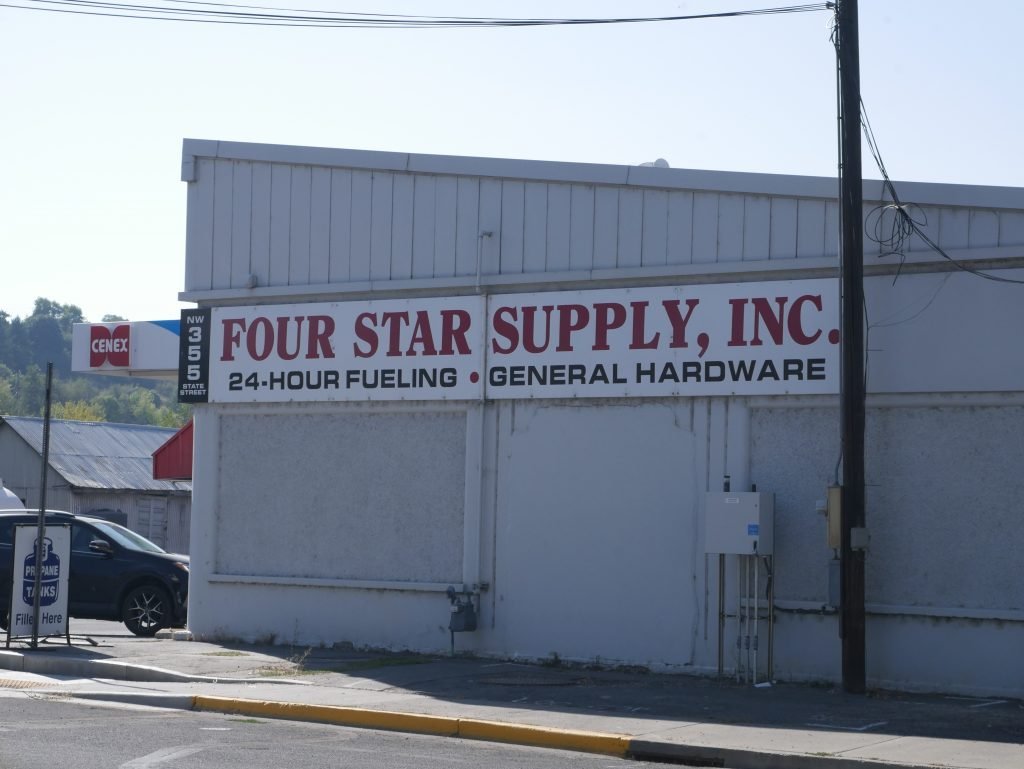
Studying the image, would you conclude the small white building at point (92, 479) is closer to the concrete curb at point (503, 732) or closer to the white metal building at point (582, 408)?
the white metal building at point (582, 408)

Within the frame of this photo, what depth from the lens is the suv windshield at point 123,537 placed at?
21000 millimetres

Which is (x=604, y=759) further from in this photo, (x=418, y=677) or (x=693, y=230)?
(x=693, y=230)

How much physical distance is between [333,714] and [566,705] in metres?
2.14

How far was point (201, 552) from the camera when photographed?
19.1 m

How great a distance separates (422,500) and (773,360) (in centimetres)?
475

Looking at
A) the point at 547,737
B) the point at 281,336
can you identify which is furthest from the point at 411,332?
the point at 547,737

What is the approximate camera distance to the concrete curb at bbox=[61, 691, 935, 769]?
1052 centimetres

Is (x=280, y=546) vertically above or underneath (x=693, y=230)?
underneath

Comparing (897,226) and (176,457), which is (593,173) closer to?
(897,226)

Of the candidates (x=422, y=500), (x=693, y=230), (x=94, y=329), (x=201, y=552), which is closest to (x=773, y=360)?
(x=693, y=230)

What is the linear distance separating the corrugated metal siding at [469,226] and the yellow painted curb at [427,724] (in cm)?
628

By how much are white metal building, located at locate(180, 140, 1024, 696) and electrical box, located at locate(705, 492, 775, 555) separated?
0.43 m

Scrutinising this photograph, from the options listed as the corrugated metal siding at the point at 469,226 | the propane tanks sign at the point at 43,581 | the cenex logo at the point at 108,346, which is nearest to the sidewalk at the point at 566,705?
the propane tanks sign at the point at 43,581

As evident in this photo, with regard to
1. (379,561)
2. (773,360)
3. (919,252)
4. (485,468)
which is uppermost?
(919,252)
